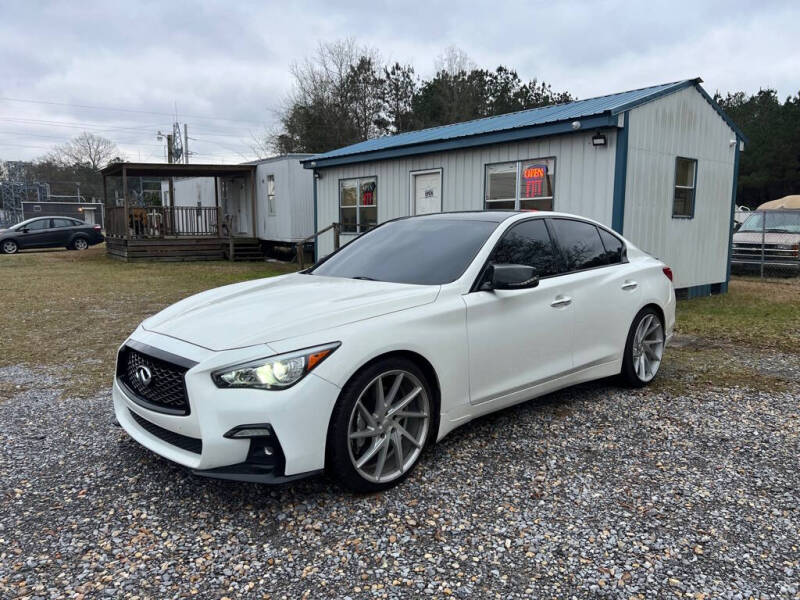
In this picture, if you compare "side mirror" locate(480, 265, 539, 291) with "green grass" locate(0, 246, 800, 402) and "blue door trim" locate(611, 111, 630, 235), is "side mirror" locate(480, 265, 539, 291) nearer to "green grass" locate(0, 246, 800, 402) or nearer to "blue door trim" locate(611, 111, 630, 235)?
"green grass" locate(0, 246, 800, 402)

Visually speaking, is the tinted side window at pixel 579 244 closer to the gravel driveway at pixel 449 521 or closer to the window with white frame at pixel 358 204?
the gravel driveway at pixel 449 521

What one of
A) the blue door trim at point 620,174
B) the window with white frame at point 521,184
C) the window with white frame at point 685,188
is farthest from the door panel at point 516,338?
the window with white frame at point 685,188

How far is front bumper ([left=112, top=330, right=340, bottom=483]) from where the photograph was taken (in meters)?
2.77

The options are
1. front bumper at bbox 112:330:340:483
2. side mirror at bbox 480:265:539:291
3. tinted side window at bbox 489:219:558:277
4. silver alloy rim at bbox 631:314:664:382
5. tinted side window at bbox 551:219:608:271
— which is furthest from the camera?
silver alloy rim at bbox 631:314:664:382

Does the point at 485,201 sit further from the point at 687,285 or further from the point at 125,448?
the point at 125,448

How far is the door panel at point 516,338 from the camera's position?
3.59 m

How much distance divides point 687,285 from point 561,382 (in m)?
7.84

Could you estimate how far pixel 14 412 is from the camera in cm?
454

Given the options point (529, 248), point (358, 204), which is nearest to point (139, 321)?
point (529, 248)

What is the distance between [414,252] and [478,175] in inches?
301

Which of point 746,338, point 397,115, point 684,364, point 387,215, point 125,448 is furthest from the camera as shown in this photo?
point 397,115

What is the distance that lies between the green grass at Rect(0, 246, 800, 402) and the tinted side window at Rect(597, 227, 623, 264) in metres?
1.20

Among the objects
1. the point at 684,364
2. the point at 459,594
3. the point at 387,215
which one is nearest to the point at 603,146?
the point at 684,364

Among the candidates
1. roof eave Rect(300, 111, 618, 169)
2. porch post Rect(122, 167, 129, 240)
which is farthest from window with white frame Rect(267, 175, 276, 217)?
roof eave Rect(300, 111, 618, 169)
